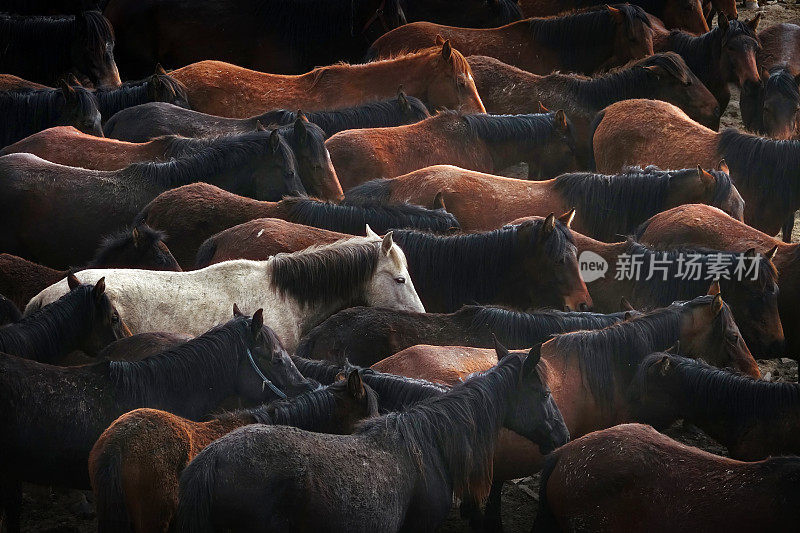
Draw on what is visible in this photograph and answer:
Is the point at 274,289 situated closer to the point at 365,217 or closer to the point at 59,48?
the point at 365,217

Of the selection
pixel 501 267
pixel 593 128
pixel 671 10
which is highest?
pixel 501 267

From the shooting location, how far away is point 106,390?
16.0 feet

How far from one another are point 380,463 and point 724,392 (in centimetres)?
203

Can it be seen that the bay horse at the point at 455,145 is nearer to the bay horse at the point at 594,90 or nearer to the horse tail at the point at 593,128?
the horse tail at the point at 593,128

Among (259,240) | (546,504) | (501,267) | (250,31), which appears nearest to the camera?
(546,504)

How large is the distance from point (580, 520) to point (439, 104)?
5629 mm

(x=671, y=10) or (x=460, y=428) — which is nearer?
(x=460, y=428)

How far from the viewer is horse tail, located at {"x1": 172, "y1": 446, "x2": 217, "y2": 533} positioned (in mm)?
3906

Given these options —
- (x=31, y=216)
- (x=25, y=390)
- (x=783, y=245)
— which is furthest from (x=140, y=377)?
(x=783, y=245)

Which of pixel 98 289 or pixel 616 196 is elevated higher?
pixel 98 289

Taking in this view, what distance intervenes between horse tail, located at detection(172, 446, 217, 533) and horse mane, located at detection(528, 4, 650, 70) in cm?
795

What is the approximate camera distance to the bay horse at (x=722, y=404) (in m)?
5.22

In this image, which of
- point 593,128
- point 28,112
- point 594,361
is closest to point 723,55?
point 593,128

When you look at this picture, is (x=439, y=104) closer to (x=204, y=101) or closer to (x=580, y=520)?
(x=204, y=101)
